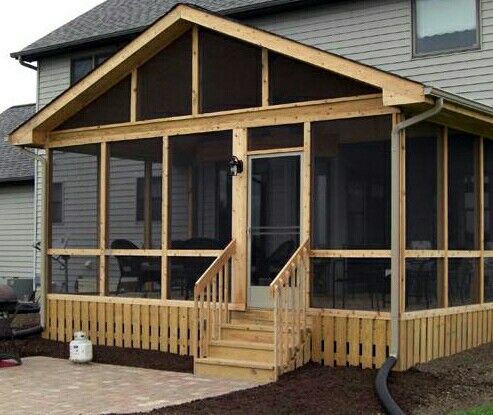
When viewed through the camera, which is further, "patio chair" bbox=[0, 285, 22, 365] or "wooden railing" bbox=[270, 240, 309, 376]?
"patio chair" bbox=[0, 285, 22, 365]

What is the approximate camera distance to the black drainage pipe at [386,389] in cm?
673

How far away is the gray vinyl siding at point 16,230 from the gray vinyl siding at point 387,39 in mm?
8835

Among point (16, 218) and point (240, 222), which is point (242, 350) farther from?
point (16, 218)

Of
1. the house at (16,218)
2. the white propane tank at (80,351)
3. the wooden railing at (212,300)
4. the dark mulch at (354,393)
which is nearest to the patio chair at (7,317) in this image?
the white propane tank at (80,351)

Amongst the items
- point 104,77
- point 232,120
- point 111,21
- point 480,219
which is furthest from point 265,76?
point 111,21

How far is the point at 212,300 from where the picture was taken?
9250 mm

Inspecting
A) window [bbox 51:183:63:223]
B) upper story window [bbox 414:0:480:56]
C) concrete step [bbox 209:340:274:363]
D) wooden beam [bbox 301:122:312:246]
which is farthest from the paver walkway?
upper story window [bbox 414:0:480:56]

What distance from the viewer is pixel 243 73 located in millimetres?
9664

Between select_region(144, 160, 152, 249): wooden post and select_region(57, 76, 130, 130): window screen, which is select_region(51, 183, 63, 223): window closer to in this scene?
select_region(57, 76, 130, 130): window screen

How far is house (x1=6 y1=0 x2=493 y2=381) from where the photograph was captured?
27.9ft

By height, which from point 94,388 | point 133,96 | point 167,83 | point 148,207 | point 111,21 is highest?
point 111,21

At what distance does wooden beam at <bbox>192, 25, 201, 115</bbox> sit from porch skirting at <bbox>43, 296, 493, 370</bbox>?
2.57 metres

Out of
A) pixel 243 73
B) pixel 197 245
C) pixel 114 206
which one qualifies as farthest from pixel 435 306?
pixel 114 206

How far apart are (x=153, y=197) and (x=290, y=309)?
2746mm
